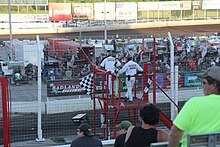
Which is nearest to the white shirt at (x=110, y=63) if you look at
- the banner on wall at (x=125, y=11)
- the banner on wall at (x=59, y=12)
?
the banner on wall at (x=59, y=12)

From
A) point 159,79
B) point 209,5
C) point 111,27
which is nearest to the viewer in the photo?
point 159,79

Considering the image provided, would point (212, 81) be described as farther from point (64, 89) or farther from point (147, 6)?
point (147, 6)

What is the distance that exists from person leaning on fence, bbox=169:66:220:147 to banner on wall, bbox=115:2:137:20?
5435 cm

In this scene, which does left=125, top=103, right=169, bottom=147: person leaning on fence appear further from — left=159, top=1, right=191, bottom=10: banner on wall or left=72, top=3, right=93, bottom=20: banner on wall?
left=159, top=1, right=191, bottom=10: banner on wall

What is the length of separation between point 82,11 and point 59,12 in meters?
3.31

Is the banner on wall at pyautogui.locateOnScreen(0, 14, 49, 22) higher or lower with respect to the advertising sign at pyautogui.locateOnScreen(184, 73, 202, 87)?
higher

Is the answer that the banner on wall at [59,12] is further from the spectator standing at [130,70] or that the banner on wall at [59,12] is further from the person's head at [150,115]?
the person's head at [150,115]

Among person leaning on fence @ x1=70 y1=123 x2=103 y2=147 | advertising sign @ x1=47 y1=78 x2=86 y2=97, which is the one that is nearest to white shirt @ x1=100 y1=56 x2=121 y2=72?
advertising sign @ x1=47 y1=78 x2=86 y2=97

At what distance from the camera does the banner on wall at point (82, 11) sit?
186 ft

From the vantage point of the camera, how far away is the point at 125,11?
57594 mm

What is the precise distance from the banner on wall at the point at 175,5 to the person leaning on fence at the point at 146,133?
5869 centimetres

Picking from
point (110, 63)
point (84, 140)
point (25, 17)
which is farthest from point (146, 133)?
point (25, 17)

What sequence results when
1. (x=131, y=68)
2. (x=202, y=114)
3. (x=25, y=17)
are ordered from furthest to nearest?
(x=25, y=17), (x=131, y=68), (x=202, y=114)

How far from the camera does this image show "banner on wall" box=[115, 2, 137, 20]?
187 feet
